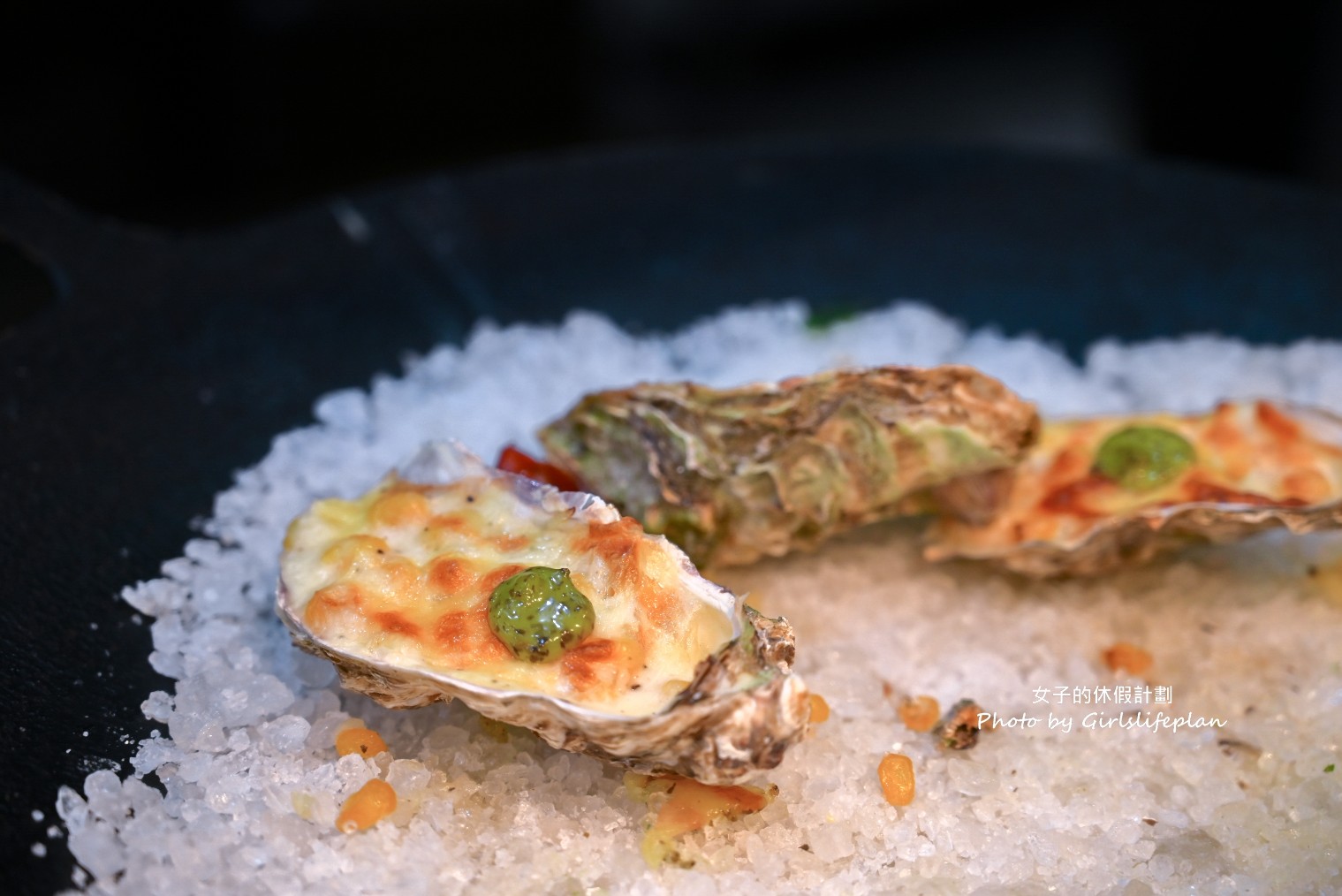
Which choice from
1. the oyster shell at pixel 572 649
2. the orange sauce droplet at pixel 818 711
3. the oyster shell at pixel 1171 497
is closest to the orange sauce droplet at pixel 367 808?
the oyster shell at pixel 572 649

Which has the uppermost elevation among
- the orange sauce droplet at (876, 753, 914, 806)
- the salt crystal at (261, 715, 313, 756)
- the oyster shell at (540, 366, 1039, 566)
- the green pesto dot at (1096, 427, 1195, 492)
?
the green pesto dot at (1096, 427, 1195, 492)

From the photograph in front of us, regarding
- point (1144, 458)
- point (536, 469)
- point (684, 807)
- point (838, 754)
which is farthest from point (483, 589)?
point (1144, 458)

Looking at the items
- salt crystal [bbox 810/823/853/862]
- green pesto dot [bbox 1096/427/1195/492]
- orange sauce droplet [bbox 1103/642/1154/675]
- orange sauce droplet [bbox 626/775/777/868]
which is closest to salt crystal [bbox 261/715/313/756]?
orange sauce droplet [bbox 626/775/777/868]

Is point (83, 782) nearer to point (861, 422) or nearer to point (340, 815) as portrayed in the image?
point (340, 815)

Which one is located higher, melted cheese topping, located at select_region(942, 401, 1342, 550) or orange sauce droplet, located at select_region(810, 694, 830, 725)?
melted cheese topping, located at select_region(942, 401, 1342, 550)

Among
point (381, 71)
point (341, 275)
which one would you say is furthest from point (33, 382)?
point (381, 71)

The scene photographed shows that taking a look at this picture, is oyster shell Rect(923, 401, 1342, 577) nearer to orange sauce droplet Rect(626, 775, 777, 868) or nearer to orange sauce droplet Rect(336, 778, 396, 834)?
orange sauce droplet Rect(626, 775, 777, 868)

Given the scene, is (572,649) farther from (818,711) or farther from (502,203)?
(502,203)
